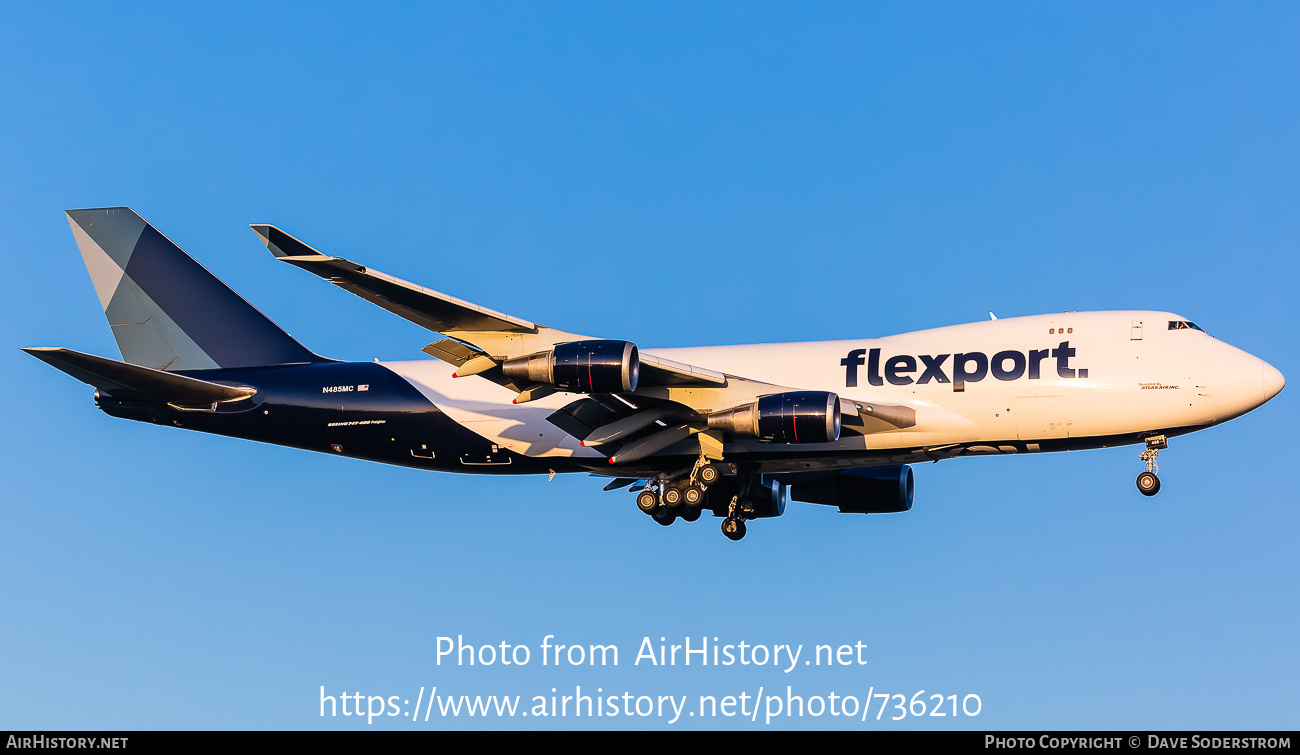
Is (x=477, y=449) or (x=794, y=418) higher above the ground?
(x=794, y=418)

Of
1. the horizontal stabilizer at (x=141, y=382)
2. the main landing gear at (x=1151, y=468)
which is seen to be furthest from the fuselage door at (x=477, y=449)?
the main landing gear at (x=1151, y=468)

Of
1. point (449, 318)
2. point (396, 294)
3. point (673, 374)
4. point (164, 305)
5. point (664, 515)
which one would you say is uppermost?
point (164, 305)

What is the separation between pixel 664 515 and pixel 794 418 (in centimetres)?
757

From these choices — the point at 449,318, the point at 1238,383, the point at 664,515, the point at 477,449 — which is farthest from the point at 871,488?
the point at 449,318

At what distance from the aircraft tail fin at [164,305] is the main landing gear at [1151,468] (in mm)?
24690

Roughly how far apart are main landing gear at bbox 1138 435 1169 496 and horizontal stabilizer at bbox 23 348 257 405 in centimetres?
2556

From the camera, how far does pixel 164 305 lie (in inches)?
1686

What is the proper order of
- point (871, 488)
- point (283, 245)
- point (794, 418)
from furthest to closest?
point (871, 488) < point (794, 418) < point (283, 245)

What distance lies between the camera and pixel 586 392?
3316 cm

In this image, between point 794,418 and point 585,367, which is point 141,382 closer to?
point 585,367

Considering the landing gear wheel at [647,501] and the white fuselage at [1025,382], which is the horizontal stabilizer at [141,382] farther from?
the white fuselage at [1025,382]

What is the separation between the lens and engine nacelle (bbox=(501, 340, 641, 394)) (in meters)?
32.7

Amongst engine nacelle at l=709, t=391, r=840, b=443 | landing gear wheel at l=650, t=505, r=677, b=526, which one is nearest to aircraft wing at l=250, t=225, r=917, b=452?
engine nacelle at l=709, t=391, r=840, b=443

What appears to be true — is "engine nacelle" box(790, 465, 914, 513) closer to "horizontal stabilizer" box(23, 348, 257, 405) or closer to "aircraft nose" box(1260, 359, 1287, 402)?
"aircraft nose" box(1260, 359, 1287, 402)
